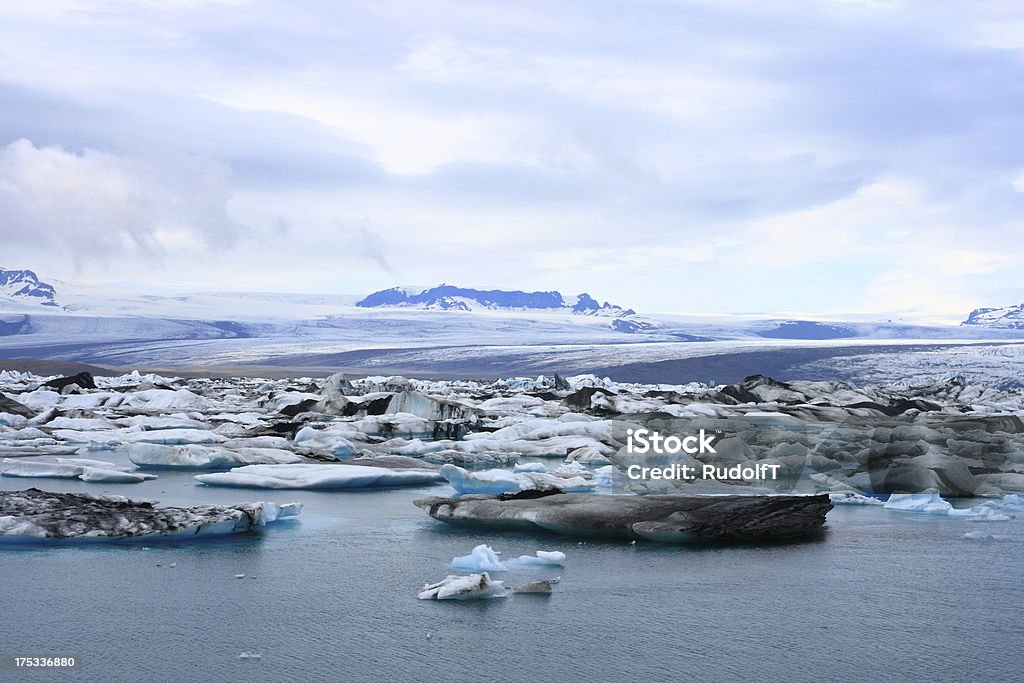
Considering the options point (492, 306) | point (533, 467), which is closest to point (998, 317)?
point (492, 306)

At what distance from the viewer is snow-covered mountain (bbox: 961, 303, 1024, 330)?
390ft

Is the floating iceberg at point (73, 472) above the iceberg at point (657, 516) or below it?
below

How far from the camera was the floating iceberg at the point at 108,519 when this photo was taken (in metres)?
8.90

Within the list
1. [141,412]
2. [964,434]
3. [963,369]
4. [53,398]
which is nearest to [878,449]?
[964,434]

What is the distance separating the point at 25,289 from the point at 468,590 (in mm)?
150717

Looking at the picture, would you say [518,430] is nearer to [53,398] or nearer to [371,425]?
[371,425]

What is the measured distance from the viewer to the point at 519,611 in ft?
22.7

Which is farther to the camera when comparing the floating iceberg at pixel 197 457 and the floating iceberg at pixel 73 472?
the floating iceberg at pixel 197 457

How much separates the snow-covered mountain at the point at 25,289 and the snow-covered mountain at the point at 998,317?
11572cm

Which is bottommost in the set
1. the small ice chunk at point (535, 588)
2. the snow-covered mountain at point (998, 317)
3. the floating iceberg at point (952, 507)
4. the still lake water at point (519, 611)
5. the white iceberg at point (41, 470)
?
the white iceberg at point (41, 470)

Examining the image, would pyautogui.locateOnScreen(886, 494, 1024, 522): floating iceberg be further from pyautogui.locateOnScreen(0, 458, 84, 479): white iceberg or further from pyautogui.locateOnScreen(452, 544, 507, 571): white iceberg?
pyautogui.locateOnScreen(0, 458, 84, 479): white iceberg

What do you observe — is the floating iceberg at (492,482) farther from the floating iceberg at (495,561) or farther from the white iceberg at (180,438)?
the white iceberg at (180,438)

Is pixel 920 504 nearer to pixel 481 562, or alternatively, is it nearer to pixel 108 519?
pixel 481 562

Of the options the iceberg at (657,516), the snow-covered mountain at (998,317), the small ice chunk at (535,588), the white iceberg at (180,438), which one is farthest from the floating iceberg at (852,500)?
the snow-covered mountain at (998,317)
